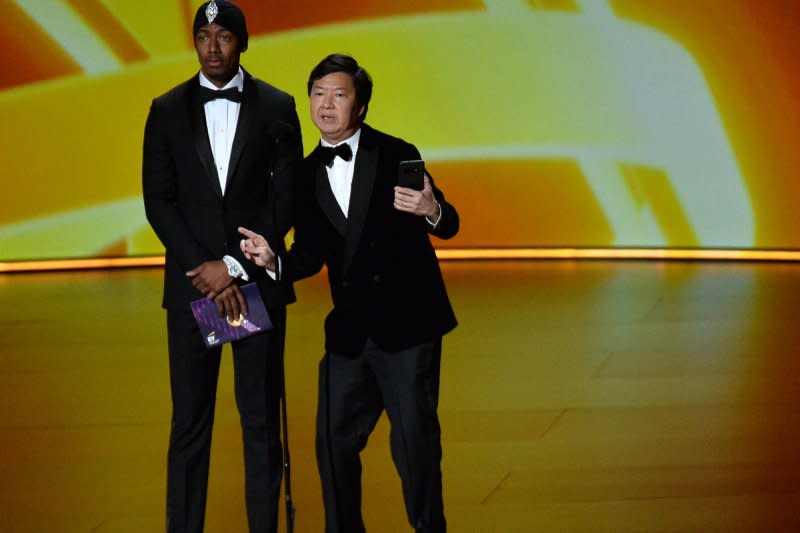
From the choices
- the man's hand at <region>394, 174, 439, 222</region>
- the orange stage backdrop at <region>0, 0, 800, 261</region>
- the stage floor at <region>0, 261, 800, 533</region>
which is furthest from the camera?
the orange stage backdrop at <region>0, 0, 800, 261</region>

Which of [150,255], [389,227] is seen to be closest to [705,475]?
[389,227]

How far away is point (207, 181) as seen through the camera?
121 inches

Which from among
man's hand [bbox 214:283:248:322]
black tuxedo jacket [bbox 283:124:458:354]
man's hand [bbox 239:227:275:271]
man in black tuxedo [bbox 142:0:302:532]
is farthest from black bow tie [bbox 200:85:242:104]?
man's hand [bbox 214:283:248:322]

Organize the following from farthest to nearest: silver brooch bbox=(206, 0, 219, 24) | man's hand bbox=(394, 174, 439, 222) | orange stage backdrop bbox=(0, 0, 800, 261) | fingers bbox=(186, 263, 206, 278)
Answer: orange stage backdrop bbox=(0, 0, 800, 261), fingers bbox=(186, 263, 206, 278), silver brooch bbox=(206, 0, 219, 24), man's hand bbox=(394, 174, 439, 222)

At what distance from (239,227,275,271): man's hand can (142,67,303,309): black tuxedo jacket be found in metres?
0.09

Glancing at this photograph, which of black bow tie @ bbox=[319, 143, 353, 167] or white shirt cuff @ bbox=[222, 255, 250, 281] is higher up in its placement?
black bow tie @ bbox=[319, 143, 353, 167]

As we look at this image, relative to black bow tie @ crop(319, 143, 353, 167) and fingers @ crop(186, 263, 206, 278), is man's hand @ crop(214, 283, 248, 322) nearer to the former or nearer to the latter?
fingers @ crop(186, 263, 206, 278)

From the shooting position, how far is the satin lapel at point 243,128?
305 centimetres

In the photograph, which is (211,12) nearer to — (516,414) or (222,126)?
(222,126)

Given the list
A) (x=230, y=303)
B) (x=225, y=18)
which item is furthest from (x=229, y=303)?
(x=225, y=18)

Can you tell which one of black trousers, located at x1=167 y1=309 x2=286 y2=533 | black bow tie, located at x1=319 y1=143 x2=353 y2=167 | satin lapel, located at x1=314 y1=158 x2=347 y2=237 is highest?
black bow tie, located at x1=319 y1=143 x2=353 y2=167

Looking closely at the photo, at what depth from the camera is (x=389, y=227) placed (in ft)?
9.73

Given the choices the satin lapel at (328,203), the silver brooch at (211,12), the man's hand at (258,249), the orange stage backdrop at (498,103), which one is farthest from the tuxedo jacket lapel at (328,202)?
the orange stage backdrop at (498,103)

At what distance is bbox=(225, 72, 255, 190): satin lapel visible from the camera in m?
3.05
